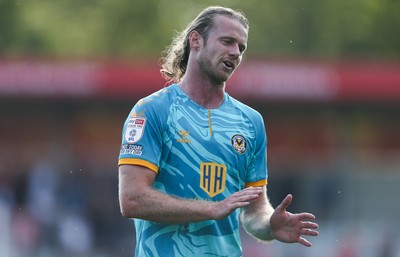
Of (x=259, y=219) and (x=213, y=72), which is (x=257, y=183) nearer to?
(x=259, y=219)

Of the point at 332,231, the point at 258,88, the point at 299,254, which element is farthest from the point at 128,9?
the point at 299,254

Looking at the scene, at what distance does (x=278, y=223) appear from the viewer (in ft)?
20.9

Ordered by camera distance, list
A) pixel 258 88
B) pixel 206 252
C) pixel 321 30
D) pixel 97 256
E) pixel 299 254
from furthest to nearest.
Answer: pixel 321 30
pixel 258 88
pixel 97 256
pixel 299 254
pixel 206 252

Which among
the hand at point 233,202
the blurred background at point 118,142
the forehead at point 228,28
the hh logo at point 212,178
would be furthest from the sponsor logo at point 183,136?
the blurred background at point 118,142

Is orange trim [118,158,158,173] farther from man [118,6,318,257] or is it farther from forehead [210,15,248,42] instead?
forehead [210,15,248,42]

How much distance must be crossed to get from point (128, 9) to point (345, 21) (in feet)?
29.1

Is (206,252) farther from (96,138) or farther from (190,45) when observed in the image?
(96,138)

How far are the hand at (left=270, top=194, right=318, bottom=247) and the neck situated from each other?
70cm

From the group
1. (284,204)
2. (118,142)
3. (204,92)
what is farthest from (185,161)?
(118,142)

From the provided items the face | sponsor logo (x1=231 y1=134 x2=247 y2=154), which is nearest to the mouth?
the face

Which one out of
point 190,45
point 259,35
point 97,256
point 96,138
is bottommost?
point 97,256

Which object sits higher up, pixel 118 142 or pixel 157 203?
pixel 118 142

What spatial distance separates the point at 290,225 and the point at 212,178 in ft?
1.70

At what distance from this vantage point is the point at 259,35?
1812 inches
